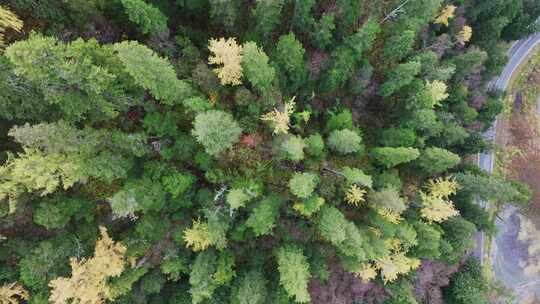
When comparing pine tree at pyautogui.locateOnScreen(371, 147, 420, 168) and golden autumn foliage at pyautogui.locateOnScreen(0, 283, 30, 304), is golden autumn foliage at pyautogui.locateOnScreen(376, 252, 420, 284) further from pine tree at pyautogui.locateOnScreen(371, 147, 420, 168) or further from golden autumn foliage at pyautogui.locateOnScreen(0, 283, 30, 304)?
golden autumn foliage at pyautogui.locateOnScreen(0, 283, 30, 304)

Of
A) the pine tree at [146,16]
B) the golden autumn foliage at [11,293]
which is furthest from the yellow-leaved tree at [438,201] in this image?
the golden autumn foliage at [11,293]

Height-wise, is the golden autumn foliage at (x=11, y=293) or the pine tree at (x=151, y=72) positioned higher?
the pine tree at (x=151, y=72)

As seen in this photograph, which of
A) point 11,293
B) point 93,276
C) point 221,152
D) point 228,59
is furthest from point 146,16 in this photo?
point 11,293

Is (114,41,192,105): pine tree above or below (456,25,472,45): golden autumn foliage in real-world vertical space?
below

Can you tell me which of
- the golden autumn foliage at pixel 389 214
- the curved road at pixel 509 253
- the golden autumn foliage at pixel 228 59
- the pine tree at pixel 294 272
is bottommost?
the pine tree at pixel 294 272

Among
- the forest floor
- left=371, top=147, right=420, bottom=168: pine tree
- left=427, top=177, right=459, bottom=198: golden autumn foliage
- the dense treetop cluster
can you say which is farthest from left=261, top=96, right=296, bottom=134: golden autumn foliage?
the forest floor

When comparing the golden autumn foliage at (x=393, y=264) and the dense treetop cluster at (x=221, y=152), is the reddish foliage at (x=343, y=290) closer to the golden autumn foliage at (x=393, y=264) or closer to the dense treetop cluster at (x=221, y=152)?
the dense treetop cluster at (x=221, y=152)
